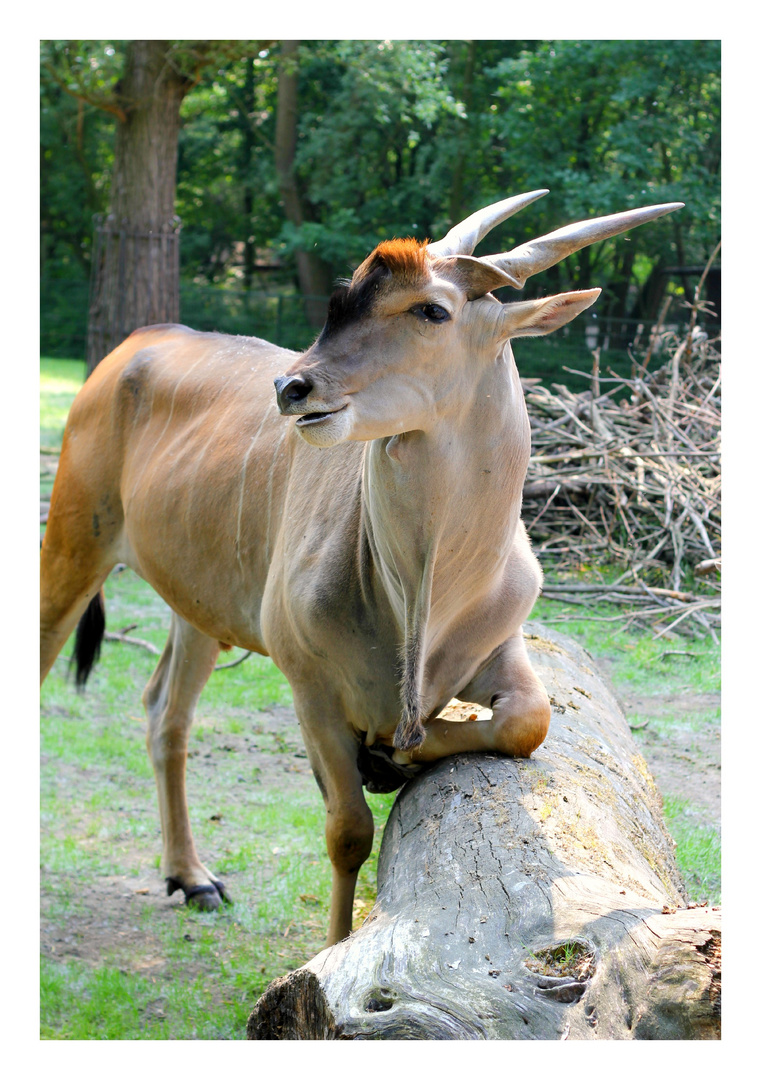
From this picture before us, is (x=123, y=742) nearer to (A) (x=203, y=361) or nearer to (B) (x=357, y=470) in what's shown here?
(A) (x=203, y=361)

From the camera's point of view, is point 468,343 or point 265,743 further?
point 265,743

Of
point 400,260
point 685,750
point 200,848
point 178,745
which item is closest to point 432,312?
point 400,260

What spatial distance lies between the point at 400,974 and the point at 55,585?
106 inches

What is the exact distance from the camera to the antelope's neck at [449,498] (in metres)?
2.30

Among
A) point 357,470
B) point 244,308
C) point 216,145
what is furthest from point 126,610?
point 216,145

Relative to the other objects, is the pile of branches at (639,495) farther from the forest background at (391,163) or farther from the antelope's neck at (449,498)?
the forest background at (391,163)

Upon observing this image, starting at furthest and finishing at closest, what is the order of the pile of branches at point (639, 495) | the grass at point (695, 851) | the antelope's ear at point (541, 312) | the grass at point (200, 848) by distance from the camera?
the pile of branches at point (639, 495)
the grass at point (695, 851)
the grass at point (200, 848)
the antelope's ear at point (541, 312)

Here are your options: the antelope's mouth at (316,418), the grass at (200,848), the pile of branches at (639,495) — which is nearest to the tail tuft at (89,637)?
the grass at (200,848)

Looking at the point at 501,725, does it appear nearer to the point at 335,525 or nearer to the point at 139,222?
the point at 335,525

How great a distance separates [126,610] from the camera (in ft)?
24.6

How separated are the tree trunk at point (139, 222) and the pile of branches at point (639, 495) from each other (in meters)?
3.82

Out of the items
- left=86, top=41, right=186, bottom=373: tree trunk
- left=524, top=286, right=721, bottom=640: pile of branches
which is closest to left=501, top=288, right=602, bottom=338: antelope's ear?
left=524, top=286, right=721, bottom=640: pile of branches

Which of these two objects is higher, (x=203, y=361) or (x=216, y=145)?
(x=216, y=145)

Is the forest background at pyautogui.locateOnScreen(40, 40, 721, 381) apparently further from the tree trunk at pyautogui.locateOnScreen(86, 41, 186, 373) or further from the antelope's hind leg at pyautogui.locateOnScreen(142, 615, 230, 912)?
the antelope's hind leg at pyautogui.locateOnScreen(142, 615, 230, 912)
